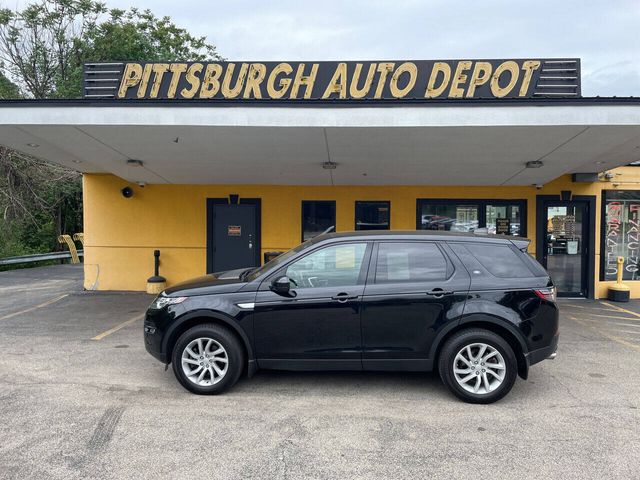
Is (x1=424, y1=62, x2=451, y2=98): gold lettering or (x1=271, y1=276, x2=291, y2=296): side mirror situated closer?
(x1=271, y1=276, x2=291, y2=296): side mirror

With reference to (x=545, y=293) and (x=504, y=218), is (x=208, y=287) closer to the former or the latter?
(x=545, y=293)

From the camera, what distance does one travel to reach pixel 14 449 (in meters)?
3.44

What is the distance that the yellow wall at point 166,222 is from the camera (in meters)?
10.8

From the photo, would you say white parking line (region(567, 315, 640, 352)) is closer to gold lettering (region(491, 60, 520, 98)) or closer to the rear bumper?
the rear bumper

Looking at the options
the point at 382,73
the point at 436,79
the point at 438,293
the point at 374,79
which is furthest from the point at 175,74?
the point at 438,293

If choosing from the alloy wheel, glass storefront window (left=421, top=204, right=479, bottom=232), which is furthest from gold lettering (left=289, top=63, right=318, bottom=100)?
the alloy wheel

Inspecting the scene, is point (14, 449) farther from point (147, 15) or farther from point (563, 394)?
point (147, 15)

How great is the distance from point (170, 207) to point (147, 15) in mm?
19388

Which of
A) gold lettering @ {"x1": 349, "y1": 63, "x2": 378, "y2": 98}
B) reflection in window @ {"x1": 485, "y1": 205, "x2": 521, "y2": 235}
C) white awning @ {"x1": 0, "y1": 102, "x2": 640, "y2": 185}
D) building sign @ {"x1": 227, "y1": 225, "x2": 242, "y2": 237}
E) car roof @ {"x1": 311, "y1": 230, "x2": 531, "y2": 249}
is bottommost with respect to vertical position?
car roof @ {"x1": 311, "y1": 230, "x2": 531, "y2": 249}

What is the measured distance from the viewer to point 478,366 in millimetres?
4336

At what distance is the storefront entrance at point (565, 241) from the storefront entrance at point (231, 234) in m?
6.82

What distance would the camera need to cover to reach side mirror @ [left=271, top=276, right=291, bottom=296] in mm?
4414

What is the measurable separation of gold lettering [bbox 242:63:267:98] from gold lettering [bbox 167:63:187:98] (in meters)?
1.20

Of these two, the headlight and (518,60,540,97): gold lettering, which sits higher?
(518,60,540,97): gold lettering
